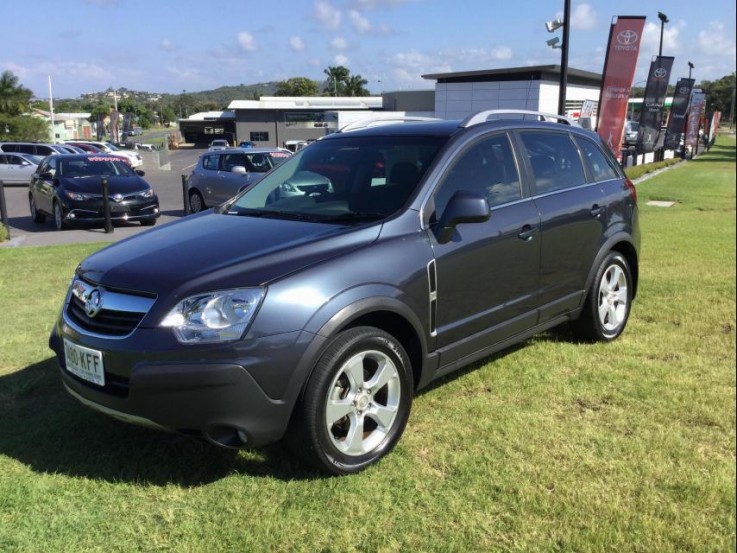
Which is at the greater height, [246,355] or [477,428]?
[246,355]

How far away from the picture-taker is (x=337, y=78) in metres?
125

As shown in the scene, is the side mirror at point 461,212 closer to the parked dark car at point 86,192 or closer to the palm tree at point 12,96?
the parked dark car at point 86,192

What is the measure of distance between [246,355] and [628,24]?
59.9 feet

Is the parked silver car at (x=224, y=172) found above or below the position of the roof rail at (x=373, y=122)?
below

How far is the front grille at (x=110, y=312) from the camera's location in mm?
3098

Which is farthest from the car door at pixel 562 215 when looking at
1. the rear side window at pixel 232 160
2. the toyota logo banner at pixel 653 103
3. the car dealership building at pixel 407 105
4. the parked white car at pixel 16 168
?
the car dealership building at pixel 407 105

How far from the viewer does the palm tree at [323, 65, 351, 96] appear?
407ft

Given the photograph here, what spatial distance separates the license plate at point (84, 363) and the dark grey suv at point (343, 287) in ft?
0.04

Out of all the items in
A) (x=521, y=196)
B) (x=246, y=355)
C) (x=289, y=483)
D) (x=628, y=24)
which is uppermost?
(x=628, y=24)

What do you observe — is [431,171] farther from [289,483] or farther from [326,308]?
[289,483]

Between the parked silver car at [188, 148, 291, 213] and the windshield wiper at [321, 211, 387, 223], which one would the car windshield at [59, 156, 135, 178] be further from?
the windshield wiper at [321, 211, 387, 223]

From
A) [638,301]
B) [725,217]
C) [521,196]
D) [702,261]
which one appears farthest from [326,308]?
[725,217]

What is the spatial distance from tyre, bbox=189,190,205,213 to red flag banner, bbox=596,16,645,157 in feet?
36.4

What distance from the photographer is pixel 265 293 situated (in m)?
3.01
